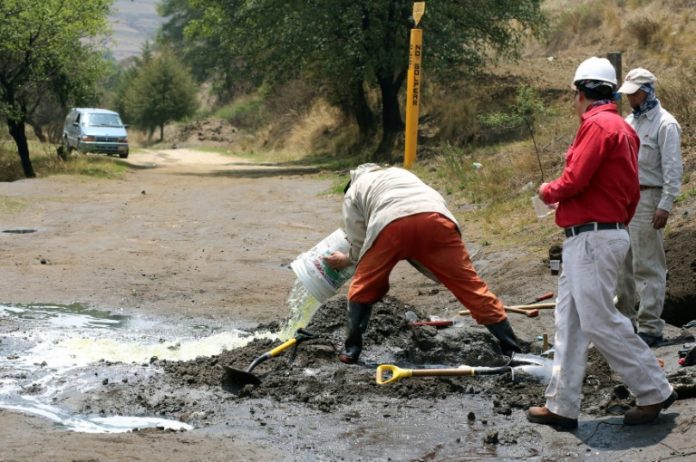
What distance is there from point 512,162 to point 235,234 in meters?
5.60

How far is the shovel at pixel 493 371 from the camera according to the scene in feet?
22.9

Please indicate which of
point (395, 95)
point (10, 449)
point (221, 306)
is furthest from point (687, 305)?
point (395, 95)

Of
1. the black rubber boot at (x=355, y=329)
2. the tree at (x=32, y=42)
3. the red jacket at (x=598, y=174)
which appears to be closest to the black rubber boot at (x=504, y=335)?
the black rubber boot at (x=355, y=329)

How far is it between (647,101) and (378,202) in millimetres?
2171

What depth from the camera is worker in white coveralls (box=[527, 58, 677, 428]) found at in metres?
5.73

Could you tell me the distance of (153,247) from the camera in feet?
47.8

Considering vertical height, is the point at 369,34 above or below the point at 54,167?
above

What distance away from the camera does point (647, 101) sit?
25.2ft

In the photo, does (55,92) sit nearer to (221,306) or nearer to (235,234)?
(235,234)

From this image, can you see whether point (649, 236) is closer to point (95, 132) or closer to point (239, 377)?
point (239, 377)

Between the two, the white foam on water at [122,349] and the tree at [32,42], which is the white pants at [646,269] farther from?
the tree at [32,42]

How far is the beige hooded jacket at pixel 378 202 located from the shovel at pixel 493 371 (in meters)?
0.91

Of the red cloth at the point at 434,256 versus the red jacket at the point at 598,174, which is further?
the red cloth at the point at 434,256

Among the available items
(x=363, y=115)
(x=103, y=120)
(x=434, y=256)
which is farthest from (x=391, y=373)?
(x=103, y=120)
